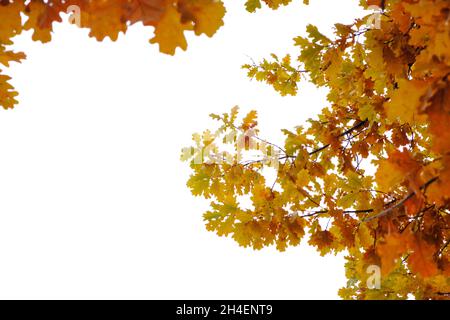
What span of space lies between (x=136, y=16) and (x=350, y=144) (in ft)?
10.3

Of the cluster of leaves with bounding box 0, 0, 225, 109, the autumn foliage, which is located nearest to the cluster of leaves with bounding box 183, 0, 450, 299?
the autumn foliage

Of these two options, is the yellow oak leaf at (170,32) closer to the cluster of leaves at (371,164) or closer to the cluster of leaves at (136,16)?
the cluster of leaves at (136,16)

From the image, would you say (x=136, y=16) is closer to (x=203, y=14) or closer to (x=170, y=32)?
(x=170, y=32)

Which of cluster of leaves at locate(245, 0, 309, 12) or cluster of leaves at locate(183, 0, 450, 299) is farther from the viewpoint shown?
cluster of leaves at locate(245, 0, 309, 12)

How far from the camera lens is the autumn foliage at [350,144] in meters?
1.34

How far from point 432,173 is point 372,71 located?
1.85 m

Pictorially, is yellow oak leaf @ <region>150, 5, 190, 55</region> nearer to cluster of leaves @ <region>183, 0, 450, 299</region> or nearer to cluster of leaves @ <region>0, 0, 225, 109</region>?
cluster of leaves @ <region>0, 0, 225, 109</region>

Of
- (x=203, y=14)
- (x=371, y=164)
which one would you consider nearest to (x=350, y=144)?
(x=371, y=164)

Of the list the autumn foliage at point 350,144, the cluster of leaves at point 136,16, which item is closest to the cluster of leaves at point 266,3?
the autumn foliage at point 350,144

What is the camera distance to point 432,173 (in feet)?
5.02

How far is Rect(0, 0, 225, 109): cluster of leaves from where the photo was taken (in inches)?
51.1
